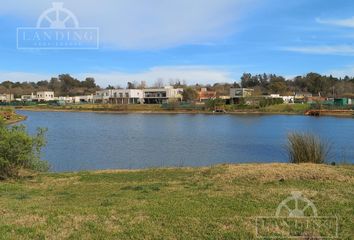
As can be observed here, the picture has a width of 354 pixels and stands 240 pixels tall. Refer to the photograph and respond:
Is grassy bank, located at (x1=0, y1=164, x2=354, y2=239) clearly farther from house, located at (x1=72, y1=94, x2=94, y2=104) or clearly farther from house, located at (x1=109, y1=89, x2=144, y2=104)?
house, located at (x1=72, y1=94, x2=94, y2=104)

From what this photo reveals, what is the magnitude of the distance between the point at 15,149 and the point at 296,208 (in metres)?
7.39

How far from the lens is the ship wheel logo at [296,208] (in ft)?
20.7

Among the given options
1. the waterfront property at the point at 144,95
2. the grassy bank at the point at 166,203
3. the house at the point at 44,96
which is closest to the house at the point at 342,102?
the waterfront property at the point at 144,95

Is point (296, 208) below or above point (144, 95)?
below

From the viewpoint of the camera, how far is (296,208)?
263 inches

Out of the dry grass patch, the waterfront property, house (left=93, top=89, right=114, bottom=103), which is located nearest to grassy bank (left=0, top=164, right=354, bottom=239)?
the dry grass patch

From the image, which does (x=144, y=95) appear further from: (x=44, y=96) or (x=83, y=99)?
(x=44, y=96)

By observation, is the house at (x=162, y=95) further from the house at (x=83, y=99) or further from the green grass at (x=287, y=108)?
the green grass at (x=287, y=108)

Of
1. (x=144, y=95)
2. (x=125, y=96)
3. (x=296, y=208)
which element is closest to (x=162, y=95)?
(x=144, y=95)

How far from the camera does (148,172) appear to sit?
12.4 meters

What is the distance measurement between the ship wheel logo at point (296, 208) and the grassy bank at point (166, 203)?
0.36 feet

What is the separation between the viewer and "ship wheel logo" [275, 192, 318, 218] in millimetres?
6320

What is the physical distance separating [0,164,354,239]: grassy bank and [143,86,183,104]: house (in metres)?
120

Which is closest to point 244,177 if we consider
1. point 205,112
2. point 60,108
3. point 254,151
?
point 254,151
